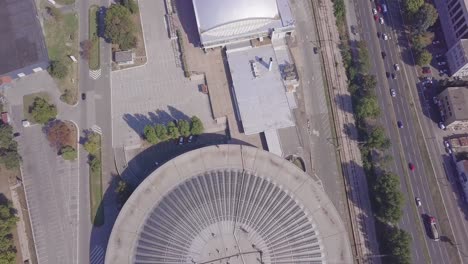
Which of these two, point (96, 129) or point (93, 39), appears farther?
point (93, 39)

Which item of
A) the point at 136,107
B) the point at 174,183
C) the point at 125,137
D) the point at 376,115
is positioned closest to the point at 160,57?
the point at 136,107

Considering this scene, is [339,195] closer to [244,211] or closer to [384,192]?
[384,192]

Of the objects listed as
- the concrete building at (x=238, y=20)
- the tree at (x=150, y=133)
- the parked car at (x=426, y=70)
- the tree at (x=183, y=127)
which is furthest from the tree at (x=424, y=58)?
the tree at (x=150, y=133)

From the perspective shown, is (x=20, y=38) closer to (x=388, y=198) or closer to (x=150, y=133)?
(x=150, y=133)

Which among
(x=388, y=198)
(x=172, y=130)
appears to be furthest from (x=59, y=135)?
(x=388, y=198)

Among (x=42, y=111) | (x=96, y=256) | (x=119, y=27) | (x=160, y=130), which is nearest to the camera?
(x=96, y=256)

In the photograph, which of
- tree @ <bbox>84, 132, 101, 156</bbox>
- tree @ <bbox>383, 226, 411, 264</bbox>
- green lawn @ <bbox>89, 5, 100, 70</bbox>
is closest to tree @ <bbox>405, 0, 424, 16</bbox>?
tree @ <bbox>383, 226, 411, 264</bbox>

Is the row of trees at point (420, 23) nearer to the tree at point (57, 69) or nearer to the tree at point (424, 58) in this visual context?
the tree at point (424, 58)
